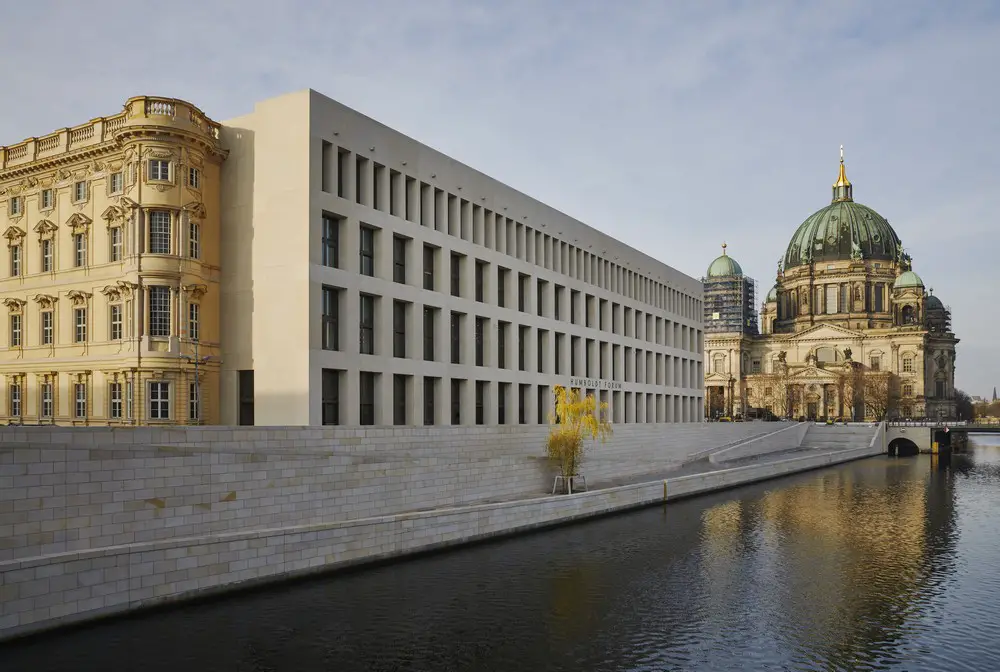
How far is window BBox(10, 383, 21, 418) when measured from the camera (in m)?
42.8

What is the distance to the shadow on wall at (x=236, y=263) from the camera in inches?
1578

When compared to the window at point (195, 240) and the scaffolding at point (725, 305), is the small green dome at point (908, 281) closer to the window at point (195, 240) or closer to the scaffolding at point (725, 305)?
the scaffolding at point (725, 305)

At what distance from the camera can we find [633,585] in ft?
91.4

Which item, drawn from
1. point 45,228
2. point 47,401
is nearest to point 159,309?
point 47,401

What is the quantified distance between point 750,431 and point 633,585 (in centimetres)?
5978

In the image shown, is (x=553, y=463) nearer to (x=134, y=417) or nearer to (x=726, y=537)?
(x=726, y=537)

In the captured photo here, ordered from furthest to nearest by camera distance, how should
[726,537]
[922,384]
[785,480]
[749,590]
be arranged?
[922,384]
[785,480]
[726,537]
[749,590]

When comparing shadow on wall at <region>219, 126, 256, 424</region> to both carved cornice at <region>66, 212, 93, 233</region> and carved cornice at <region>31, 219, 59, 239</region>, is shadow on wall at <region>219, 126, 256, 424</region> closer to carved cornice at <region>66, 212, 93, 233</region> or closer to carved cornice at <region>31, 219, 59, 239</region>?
carved cornice at <region>66, 212, 93, 233</region>

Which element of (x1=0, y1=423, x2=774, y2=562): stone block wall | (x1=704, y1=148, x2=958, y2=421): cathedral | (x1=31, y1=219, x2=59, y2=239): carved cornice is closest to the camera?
(x1=0, y1=423, x2=774, y2=562): stone block wall

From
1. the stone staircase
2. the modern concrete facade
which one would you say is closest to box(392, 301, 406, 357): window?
the modern concrete facade

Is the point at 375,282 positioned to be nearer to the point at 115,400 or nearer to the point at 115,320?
the point at 115,320

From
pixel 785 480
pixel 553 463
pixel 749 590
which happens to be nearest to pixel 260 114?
pixel 553 463

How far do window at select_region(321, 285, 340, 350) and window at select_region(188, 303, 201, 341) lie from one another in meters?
5.70

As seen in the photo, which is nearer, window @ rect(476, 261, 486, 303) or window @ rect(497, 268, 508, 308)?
window @ rect(476, 261, 486, 303)
